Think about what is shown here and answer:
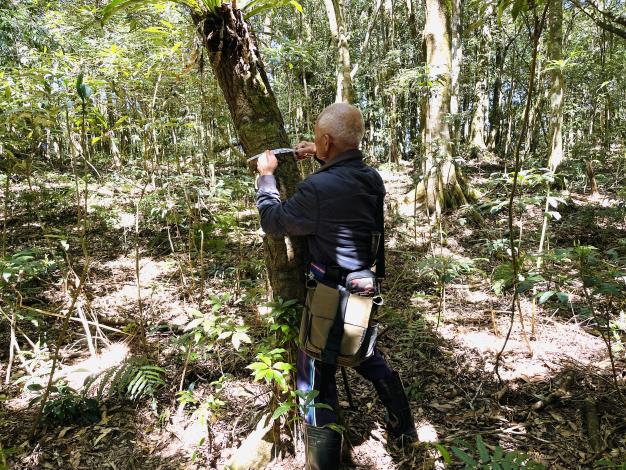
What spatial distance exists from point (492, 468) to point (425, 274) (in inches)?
147

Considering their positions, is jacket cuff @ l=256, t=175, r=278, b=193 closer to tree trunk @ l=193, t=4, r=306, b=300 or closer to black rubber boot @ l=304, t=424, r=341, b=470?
tree trunk @ l=193, t=4, r=306, b=300

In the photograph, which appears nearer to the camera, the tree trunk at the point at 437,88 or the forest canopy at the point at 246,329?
the forest canopy at the point at 246,329

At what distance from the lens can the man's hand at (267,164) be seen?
237 cm

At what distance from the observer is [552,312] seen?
4.54m

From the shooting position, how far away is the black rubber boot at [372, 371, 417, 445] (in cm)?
275

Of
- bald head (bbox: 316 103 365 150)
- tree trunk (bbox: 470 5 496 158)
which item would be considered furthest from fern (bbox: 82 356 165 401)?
tree trunk (bbox: 470 5 496 158)

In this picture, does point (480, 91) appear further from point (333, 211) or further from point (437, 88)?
point (333, 211)

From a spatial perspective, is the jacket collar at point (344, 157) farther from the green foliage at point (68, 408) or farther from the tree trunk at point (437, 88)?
the tree trunk at point (437, 88)

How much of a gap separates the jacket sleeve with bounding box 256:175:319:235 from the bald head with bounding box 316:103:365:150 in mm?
391

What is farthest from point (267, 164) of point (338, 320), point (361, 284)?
point (338, 320)

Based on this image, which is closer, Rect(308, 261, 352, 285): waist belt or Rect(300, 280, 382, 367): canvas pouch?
Rect(300, 280, 382, 367): canvas pouch

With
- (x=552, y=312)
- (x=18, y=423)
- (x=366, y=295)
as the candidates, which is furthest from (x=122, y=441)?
(x=552, y=312)

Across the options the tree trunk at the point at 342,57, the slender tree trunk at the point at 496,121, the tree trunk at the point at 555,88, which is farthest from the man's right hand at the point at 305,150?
the slender tree trunk at the point at 496,121

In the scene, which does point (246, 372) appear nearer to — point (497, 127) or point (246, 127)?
point (246, 127)
